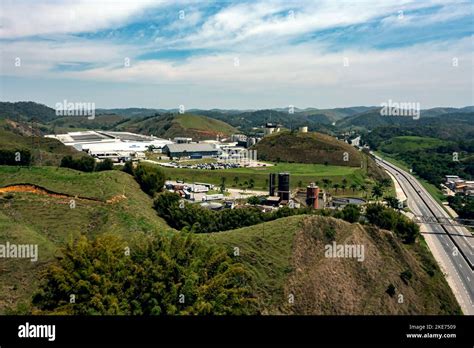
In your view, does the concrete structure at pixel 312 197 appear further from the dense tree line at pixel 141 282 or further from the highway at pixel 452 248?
the dense tree line at pixel 141 282

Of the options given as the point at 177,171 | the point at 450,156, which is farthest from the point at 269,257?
the point at 450,156

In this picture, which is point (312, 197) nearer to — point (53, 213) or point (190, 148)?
point (53, 213)

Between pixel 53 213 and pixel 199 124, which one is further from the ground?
pixel 199 124

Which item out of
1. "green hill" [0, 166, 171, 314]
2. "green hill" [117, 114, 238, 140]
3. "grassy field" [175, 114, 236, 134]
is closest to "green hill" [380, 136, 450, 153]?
"green hill" [117, 114, 238, 140]

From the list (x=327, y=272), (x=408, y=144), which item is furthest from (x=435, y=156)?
(x=327, y=272)
